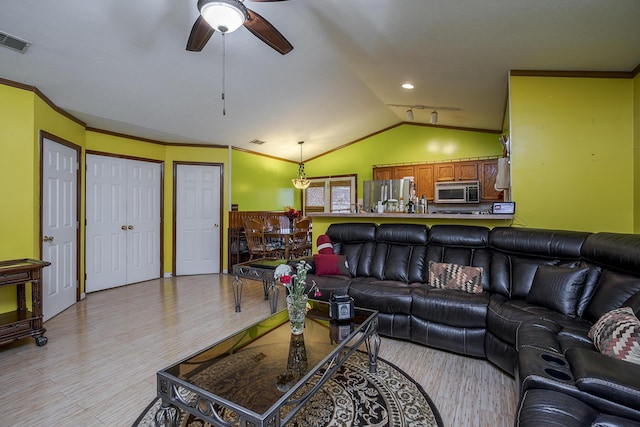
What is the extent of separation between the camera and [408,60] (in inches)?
130

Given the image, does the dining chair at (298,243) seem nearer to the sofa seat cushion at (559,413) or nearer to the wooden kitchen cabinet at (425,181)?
the wooden kitchen cabinet at (425,181)

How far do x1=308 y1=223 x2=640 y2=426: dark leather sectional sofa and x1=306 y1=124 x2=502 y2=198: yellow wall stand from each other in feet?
11.6

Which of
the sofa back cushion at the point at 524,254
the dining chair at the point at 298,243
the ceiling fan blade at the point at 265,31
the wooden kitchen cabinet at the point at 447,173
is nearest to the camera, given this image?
the ceiling fan blade at the point at 265,31

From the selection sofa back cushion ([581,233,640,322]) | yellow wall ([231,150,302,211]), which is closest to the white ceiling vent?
yellow wall ([231,150,302,211])

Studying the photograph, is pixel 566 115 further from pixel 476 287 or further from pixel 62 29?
pixel 62 29

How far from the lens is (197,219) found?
5719 millimetres

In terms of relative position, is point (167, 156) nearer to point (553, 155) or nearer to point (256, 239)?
point (256, 239)

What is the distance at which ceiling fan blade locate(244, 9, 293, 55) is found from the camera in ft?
6.71

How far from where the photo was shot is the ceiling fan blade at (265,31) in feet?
6.71

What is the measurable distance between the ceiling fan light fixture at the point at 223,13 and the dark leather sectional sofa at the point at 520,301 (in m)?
2.39

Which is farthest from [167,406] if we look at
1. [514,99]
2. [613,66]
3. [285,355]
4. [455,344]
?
[613,66]

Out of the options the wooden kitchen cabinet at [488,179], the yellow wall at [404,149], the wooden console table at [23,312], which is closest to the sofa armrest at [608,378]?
the wooden console table at [23,312]

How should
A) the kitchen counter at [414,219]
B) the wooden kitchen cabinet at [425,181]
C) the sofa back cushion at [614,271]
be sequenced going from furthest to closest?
the wooden kitchen cabinet at [425,181], the kitchen counter at [414,219], the sofa back cushion at [614,271]

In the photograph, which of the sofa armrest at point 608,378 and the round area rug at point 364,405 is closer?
the sofa armrest at point 608,378
